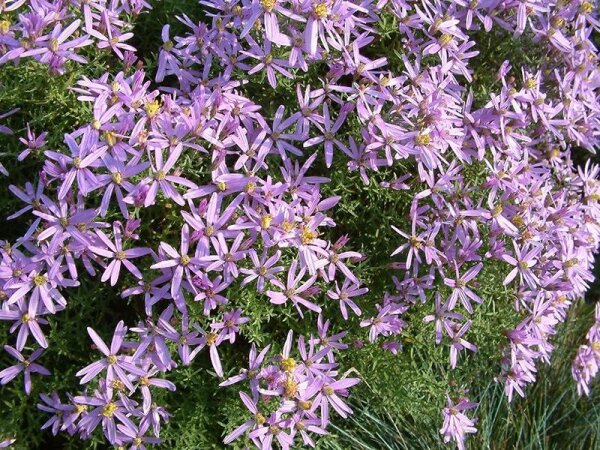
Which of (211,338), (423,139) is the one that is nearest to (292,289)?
(211,338)

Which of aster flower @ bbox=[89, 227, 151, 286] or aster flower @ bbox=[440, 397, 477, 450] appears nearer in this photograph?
aster flower @ bbox=[89, 227, 151, 286]

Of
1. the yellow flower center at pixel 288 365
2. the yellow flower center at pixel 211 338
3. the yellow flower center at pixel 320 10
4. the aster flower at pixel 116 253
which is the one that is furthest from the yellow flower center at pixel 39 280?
the yellow flower center at pixel 320 10

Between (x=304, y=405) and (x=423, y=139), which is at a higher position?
(x=423, y=139)

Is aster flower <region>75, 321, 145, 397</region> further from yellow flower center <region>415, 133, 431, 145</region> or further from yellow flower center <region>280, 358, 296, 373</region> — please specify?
yellow flower center <region>415, 133, 431, 145</region>

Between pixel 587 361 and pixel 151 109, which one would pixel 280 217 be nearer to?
pixel 151 109

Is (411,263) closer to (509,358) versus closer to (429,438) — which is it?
(509,358)

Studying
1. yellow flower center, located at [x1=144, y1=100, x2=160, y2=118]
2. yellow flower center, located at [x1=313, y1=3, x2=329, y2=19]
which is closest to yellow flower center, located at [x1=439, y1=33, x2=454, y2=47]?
yellow flower center, located at [x1=313, y1=3, x2=329, y2=19]

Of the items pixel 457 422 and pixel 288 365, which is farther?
pixel 457 422

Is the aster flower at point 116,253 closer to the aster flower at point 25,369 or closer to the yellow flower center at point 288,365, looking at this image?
the aster flower at point 25,369
